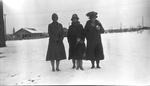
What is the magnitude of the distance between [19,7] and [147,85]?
13.0 ft

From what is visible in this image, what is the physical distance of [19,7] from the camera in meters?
5.01

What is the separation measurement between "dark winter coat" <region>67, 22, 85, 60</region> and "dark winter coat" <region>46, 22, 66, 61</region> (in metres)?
0.32

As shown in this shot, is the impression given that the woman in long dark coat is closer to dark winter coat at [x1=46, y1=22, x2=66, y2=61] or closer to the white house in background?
dark winter coat at [x1=46, y1=22, x2=66, y2=61]

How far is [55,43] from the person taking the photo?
16.0 ft

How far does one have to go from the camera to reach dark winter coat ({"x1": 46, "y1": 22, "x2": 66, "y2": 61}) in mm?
4852

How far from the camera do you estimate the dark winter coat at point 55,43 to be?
4.85m

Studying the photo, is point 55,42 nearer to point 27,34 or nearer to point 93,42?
point 93,42

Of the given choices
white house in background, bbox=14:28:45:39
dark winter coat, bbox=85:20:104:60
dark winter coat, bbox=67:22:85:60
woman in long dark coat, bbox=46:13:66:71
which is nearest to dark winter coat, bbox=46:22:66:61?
woman in long dark coat, bbox=46:13:66:71

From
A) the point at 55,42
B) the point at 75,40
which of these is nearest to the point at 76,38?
the point at 75,40

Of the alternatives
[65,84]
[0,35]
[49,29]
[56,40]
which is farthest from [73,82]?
[0,35]

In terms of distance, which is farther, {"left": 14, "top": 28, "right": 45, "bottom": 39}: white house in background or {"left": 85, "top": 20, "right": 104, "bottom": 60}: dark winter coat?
{"left": 14, "top": 28, "right": 45, "bottom": 39}: white house in background

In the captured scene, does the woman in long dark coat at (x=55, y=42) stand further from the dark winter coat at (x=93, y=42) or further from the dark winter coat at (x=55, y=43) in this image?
the dark winter coat at (x=93, y=42)

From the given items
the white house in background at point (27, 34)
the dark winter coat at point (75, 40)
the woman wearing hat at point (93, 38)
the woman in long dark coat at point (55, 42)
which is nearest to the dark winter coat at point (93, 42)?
the woman wearing hat at point (93, 38)

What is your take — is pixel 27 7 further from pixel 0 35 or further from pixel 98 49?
pixel 0 35
